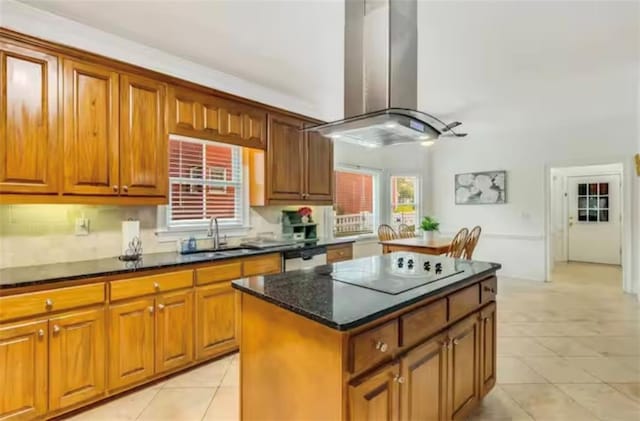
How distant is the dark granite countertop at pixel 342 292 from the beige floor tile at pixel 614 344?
1.96 m

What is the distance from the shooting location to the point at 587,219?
7.50 metres

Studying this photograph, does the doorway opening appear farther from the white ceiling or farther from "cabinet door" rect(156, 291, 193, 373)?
"cabinet door" rect(156, 291, 193, 373)

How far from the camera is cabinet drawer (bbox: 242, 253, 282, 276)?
2.97 meters

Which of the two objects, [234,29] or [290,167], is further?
[290,167]

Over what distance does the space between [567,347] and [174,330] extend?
3490 mm

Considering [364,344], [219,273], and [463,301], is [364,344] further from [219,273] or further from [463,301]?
[219,273]

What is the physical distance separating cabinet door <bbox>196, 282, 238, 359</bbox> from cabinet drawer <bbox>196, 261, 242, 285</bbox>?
0.05 m

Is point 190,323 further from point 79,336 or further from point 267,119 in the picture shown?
point 267,119

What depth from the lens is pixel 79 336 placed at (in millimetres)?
2076

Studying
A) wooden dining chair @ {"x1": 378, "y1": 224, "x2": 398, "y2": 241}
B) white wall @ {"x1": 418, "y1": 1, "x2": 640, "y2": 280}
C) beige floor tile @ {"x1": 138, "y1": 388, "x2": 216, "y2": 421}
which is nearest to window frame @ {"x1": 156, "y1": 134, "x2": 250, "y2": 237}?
beige floor tile @ {"x1": 138, "y1": 388, "x2": 216, "y2": 421}

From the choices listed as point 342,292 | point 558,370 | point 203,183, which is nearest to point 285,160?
point 203,183

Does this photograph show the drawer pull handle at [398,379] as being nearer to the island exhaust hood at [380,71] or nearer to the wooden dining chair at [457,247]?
the island exhaust hood at [380,71]

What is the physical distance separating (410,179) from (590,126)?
290 centimetres

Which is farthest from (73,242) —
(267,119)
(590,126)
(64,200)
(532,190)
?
(590,126)
